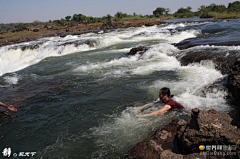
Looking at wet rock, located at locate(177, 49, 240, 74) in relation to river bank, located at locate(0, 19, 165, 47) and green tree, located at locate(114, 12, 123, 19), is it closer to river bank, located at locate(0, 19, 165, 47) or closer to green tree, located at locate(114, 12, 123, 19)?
river bank, located at locate(0, 19, 165, 47)

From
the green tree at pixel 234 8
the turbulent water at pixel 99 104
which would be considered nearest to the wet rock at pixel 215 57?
the turbulent water at pixel 99 104

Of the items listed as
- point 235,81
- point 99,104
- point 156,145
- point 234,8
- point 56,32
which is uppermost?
point 234,8

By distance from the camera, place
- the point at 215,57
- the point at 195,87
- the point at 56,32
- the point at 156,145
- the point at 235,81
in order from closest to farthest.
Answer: the point at 156,145
the point at 235,81
the point at 195,87
the point at 215,57
the point at 56,32

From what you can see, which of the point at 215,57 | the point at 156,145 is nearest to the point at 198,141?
the point at 156,145

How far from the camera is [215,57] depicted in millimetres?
8883

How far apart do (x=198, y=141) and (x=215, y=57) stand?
6.69 m

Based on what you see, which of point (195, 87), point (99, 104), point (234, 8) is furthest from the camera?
point (234, 8)

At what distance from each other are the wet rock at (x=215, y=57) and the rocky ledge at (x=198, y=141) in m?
5.33

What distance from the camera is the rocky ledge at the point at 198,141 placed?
2996 millimetres

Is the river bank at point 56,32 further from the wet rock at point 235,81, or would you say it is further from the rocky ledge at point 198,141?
the rocky ledge at point 198,141

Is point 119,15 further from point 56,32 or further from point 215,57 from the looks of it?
point 215,57

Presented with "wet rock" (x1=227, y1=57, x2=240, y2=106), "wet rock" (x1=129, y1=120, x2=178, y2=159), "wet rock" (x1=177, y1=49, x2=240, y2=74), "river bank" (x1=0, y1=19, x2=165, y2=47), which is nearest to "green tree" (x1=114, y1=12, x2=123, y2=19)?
"river bank" (x1=0, y1=19, x2=165, y2=47)

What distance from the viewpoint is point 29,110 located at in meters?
6.64

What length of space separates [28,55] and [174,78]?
17.3 metres
